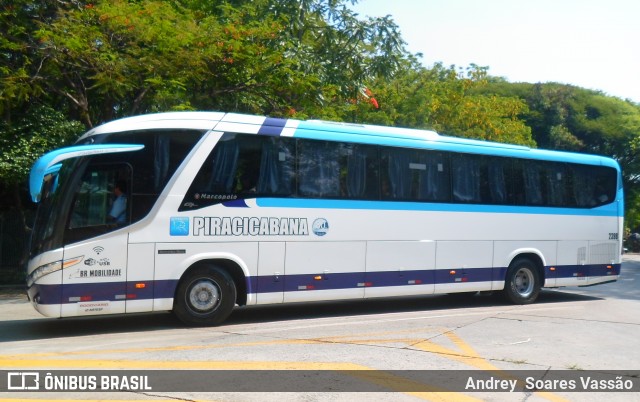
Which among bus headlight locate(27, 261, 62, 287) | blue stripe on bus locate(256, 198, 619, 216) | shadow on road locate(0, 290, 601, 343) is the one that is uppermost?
blue stripe on bus locate(256, 198, 619, 216)

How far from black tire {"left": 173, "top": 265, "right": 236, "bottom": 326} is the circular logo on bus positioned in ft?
5.80

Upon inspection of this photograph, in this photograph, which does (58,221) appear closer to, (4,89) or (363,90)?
(4,89)

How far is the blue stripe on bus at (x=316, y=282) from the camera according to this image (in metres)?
10.5

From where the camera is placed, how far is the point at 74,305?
10469 mm

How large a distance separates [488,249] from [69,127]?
1053 centimetres

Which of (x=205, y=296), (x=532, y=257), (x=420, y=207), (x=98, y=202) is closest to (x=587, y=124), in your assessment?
(x=532, y=257)

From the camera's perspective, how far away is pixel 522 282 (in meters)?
16.1

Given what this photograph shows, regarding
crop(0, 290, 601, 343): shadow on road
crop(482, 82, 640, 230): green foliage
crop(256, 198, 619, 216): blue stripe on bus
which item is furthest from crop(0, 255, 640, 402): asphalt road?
crop(482, 82, 640, 230): green foliage

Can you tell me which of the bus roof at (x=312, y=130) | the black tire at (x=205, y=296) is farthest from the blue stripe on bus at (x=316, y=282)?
the bus roof at (x=312, y=130)

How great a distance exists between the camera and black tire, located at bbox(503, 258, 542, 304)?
51.6 feet

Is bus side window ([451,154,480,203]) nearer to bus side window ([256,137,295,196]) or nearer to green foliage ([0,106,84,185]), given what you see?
bus side window ([256,137,295,196])

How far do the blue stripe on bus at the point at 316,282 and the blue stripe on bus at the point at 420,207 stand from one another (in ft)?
3.98

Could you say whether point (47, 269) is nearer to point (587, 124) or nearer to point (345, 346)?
point (345, 346)

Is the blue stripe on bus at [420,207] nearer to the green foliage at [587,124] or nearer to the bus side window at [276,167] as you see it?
the bus side window at [276,167]
